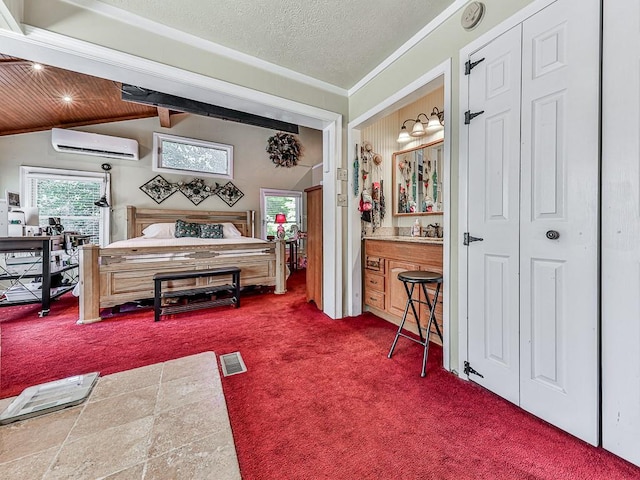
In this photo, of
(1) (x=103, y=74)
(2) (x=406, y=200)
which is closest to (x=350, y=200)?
(2) (x=406, y=200)

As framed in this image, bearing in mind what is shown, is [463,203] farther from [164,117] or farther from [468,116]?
[164,117]

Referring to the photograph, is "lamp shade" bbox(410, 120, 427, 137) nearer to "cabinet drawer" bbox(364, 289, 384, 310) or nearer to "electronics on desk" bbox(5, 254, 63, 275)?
"cabinet drawer" bbox(364, 289, 384, 310)

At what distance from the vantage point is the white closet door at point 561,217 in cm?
123

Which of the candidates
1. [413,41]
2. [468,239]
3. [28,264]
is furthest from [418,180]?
[28,264]

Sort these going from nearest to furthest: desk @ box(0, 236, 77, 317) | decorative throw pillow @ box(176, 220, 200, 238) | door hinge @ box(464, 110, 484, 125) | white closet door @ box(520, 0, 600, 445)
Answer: white closet door @ box(520, 0, 600, 445) → door hinge @ box(464, 110, 484, 125) → desk @ box(0, 236, 77, 317) → decorative throw pillow @ box(176, 220, 200, 238)

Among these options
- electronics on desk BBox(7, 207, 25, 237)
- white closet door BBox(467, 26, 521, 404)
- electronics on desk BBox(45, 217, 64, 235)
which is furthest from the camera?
electronics on desk BBox(45, 217, 64, 235)

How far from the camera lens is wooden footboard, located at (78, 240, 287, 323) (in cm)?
289

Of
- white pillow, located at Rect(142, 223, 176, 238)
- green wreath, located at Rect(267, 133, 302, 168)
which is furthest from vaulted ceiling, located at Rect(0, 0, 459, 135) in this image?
green wreath, located at Rect(267, 133, 302, 168)

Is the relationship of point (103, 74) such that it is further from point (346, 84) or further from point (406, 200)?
point (406, 200)

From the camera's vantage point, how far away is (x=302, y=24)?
2070 millimetres

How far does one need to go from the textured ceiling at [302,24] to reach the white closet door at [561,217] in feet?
3.02

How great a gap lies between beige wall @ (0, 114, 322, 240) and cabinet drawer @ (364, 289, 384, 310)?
3.70 metres

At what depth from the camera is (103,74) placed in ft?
6.81

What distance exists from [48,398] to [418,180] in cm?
346
